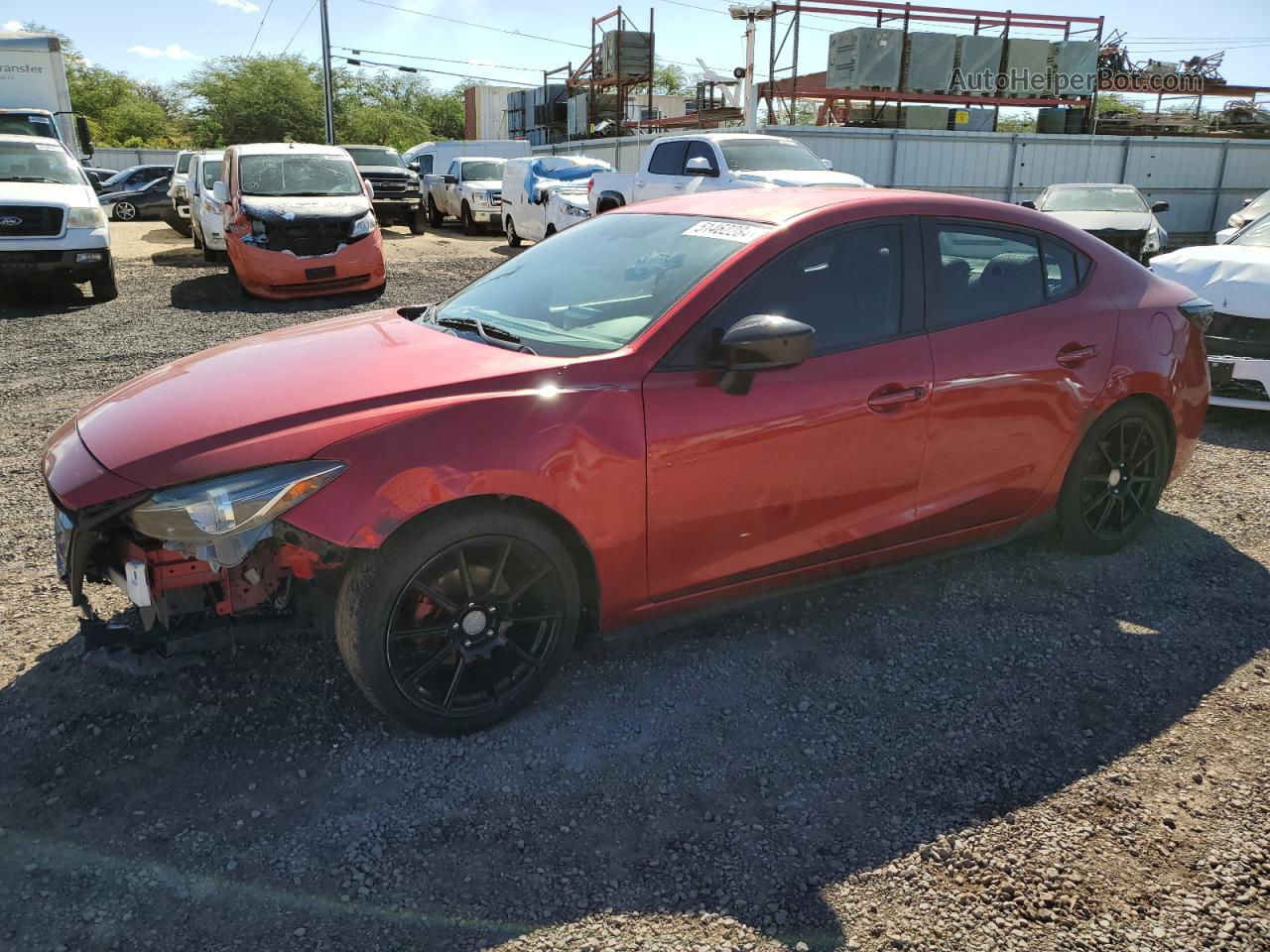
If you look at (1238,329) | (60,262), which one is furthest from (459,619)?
(60,262)

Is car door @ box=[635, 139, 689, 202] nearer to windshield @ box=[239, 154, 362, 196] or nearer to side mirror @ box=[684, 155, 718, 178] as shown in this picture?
side mirror @ box=[684, 155, 718, 178]

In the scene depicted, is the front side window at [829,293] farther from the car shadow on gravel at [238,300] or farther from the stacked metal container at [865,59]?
the stacked metal container at [865,59]

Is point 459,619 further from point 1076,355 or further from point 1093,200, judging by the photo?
point 1093,200

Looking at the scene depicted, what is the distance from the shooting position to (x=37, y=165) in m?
11.4

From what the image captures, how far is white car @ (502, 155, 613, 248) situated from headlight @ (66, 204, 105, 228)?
730 centimetres

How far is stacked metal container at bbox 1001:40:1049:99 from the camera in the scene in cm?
2464

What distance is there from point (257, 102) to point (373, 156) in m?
37.1

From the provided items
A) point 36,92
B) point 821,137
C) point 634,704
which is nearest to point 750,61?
point 821,137

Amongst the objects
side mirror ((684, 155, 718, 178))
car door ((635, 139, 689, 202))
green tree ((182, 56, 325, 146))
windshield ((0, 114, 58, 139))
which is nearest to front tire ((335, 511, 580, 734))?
side mirror ((684, 155, 718, 178))

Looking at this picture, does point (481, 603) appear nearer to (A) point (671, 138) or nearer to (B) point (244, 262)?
(B) point (244, 262)

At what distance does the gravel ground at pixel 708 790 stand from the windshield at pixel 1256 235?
14.7ft

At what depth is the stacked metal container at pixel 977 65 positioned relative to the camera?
24.2 meters

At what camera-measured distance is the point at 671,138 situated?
1328 centimetres

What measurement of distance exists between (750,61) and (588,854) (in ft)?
73.3
